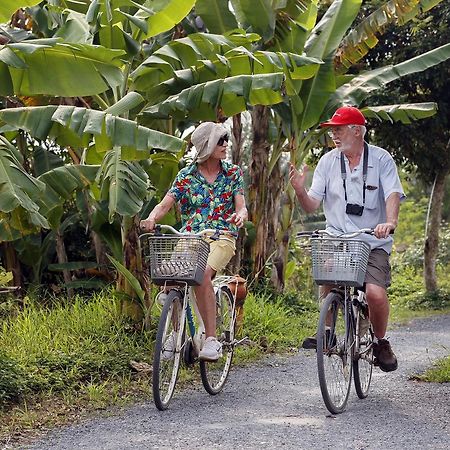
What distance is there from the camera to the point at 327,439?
5.95m

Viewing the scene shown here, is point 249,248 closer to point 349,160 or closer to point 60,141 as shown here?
point 60,141

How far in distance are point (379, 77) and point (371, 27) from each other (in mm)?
763

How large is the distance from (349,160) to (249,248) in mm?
6037

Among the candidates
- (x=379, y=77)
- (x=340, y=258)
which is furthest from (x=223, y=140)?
(x=379, y=77)

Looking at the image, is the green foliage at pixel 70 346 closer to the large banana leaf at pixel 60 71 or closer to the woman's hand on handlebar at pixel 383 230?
the large banana leaf at pixel 60 71

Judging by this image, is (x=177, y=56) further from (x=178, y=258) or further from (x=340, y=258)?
(x=340, y=258)

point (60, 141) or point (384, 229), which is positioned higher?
point (60, 141)

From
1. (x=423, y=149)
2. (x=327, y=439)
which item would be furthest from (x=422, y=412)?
(x=423, y=149)

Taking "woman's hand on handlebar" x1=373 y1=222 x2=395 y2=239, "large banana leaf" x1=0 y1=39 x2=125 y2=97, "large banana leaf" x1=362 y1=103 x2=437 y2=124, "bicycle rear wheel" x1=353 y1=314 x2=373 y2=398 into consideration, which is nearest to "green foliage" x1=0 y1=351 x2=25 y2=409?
"large banana leaf" x1=0 y1=39 x2=125 y2=97

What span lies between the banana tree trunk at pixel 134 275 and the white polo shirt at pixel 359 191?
2.42m

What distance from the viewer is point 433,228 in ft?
57.1

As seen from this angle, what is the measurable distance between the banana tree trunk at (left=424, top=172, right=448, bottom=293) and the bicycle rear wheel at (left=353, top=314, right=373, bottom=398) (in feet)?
33.7

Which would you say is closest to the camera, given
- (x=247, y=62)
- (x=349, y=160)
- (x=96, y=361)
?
(x=349, y=160)

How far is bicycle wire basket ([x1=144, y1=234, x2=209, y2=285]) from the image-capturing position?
6.68 metres
